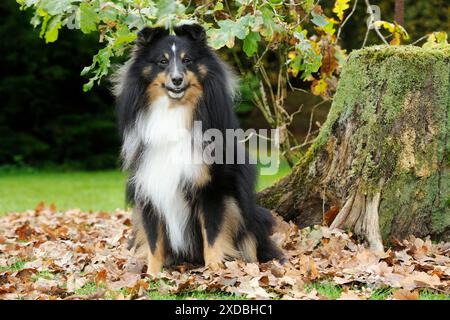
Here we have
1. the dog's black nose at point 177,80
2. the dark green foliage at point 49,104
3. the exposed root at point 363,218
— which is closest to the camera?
the dog's black nose at point 177,80

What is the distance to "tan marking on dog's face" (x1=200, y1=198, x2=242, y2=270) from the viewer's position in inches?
181

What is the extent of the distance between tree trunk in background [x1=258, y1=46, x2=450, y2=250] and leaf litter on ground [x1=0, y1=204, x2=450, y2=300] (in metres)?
0.19

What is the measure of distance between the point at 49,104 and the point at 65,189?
14.8 ft

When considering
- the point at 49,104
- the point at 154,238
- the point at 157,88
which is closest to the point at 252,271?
the point at 154,238

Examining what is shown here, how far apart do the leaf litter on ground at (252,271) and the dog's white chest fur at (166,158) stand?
1.65ft

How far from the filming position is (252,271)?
430 cm

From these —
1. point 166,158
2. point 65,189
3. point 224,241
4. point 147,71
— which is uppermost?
point 147,71

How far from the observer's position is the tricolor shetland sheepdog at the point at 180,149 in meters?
4.46

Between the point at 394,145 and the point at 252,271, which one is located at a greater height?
the point at 394,145

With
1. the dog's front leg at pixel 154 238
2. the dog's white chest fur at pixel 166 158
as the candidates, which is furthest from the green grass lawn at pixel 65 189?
the dog's white chest fur at pixel 166 158

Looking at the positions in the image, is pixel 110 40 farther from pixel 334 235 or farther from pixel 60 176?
pixel 60 176

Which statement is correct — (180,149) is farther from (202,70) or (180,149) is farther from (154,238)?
(154,238)

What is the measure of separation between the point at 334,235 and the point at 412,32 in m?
9.98

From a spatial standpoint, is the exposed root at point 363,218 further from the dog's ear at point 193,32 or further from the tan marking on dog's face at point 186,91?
the dog's ear at point 193,32
